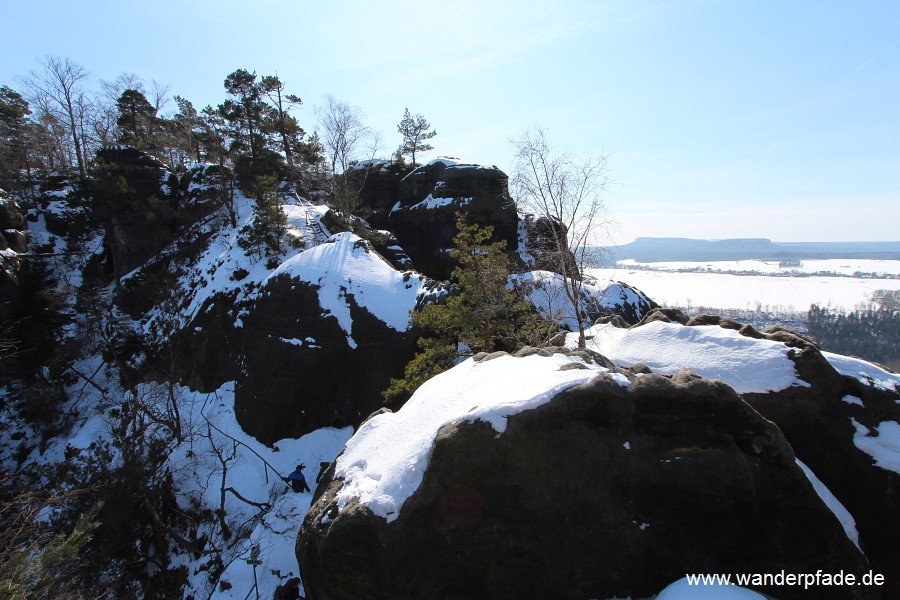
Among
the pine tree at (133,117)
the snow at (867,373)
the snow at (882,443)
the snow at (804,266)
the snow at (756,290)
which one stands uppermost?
the pine tree at (133,117)

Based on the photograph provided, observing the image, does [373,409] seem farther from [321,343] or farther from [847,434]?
[847,434]

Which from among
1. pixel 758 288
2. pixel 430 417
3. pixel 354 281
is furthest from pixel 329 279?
pixel 758 288

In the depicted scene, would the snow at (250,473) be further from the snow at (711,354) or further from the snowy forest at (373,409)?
the snow at (711,354)

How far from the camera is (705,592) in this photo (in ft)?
14.5

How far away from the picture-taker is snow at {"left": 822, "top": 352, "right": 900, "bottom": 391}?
240 inches

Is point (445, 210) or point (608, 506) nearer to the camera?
point (608, 506)

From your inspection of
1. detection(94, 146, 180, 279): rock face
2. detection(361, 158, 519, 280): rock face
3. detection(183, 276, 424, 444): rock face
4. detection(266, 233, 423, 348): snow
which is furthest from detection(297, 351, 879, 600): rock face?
detection(94, 146, 180, 279): rock face

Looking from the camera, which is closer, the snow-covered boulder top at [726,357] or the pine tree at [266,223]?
the snow-covered boulder top at [726,357]

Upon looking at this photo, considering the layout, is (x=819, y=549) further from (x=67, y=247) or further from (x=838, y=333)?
(x=838, y=333)

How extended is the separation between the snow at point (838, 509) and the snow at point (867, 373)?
2057mm

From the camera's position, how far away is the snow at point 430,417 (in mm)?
5086

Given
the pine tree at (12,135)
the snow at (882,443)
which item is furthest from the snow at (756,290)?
the pine tree at (12,135)

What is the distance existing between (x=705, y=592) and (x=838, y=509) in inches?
96.3

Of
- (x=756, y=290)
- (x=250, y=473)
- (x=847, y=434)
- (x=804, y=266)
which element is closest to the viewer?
(x=847, y=434)
